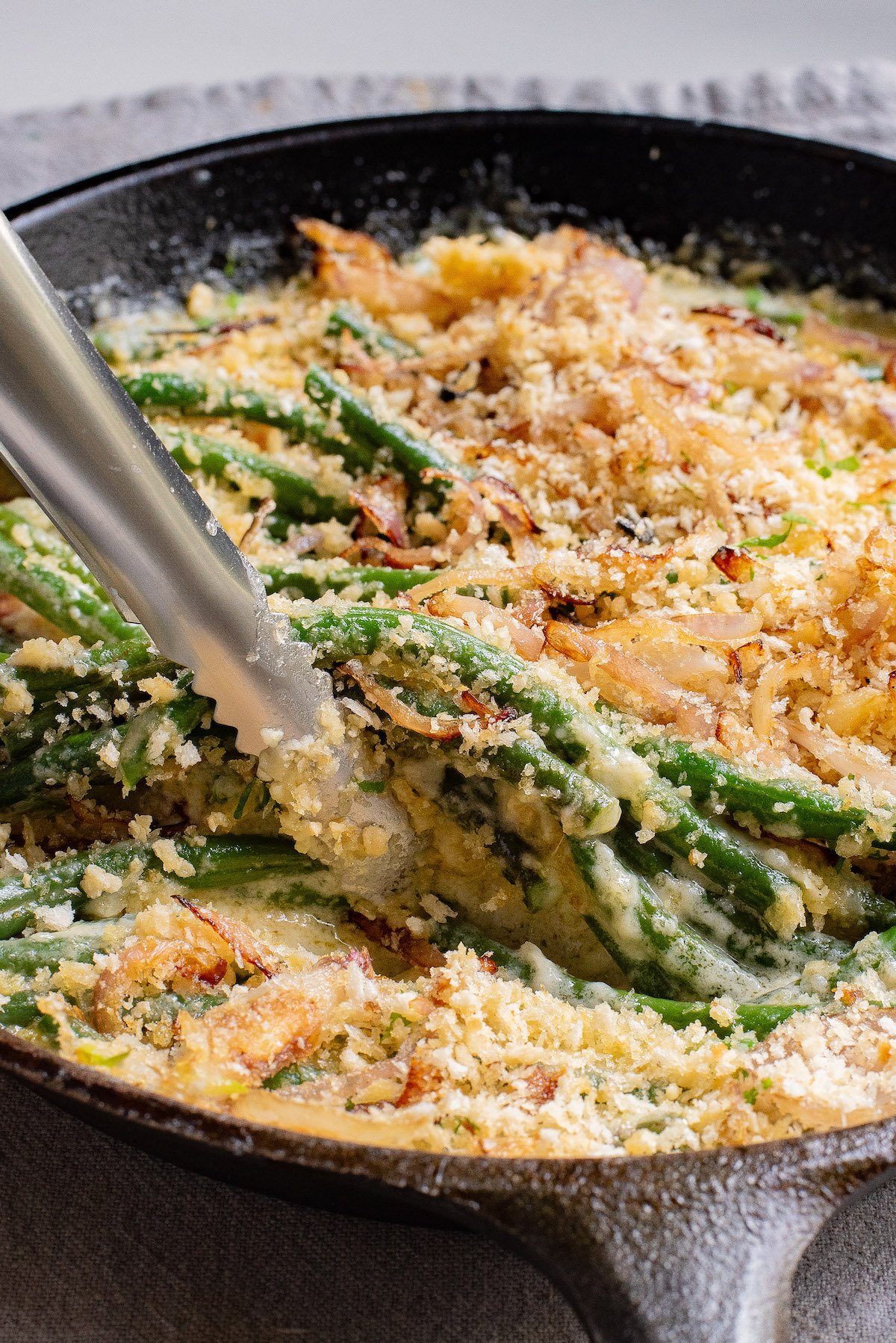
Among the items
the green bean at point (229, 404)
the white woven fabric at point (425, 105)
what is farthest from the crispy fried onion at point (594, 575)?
the white woven fabric at point (425, 105)

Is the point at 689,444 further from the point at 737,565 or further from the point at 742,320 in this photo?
the point at 742,320

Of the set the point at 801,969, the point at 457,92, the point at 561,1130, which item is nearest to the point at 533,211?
the point at 457,92

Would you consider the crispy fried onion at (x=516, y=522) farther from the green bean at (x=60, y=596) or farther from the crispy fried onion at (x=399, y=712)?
the green bean at (x=60, y=596)

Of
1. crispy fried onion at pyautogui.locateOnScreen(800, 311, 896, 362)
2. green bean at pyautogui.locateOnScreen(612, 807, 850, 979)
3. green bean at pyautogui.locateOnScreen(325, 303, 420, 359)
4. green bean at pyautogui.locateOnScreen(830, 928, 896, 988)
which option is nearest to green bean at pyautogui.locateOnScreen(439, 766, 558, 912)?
green bean at pyautogui.locateOnScreen(612, 807, 850, 979)

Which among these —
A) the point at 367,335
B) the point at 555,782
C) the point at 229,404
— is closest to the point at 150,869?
the point at 555,782

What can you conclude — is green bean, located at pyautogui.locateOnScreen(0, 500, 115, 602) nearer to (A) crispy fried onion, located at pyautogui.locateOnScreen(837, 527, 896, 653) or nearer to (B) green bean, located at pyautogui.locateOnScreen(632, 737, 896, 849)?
(B) green bean, located at pyautogui.locateOnScreen(632, 737, 896, 849)

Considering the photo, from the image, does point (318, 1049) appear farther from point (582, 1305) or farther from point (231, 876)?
point (582, 1305)
